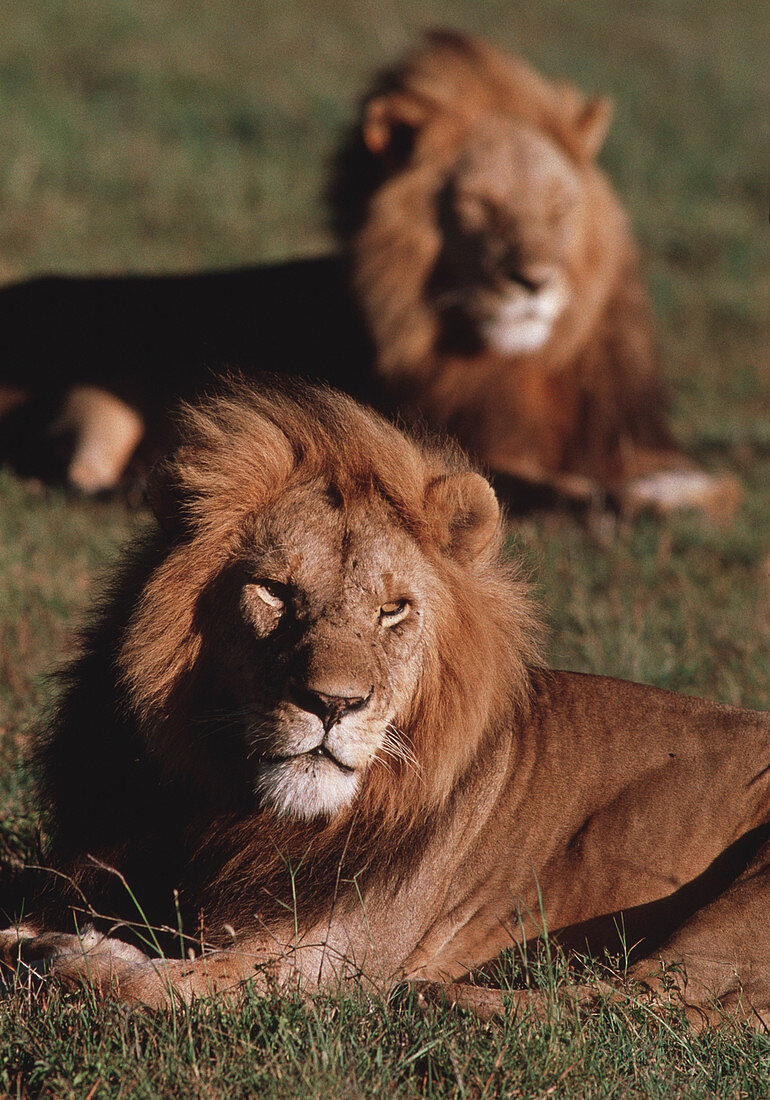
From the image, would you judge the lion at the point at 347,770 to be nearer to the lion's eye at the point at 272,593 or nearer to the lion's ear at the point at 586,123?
the lion's eye at the point at 272,593

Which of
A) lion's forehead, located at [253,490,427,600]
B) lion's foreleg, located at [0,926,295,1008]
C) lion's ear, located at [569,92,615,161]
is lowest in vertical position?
lion's foreleg, located at [0,926,295,1008]

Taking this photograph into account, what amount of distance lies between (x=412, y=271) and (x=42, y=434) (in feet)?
8.93

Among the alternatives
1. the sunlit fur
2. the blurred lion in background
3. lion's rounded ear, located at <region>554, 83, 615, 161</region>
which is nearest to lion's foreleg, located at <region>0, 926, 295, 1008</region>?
the sunlit fur

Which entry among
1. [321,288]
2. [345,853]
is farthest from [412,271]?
[345,853]

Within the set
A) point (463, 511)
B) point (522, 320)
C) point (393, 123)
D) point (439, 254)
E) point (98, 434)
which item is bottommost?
point (98, 434)

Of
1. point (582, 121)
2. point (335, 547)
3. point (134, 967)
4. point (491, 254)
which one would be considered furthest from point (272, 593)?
point (582, 121)

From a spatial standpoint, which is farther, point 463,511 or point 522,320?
point 522,320

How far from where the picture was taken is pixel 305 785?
3402 mm

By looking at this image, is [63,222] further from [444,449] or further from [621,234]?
[444,449]

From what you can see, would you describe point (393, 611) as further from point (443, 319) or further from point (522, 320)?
point (443, 319)

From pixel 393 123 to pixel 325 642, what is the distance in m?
5.65

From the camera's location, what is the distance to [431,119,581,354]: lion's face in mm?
7930

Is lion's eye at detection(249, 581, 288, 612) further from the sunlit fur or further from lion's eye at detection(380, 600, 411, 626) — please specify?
lion's eye at detection(380, 600, 411, 626)

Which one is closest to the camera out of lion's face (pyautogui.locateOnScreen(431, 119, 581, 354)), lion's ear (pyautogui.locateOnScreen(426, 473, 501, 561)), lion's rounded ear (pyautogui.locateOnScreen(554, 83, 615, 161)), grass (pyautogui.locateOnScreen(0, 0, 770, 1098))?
grass (pyautogui.locateOnScreen(0, 0, 770, 1098))
